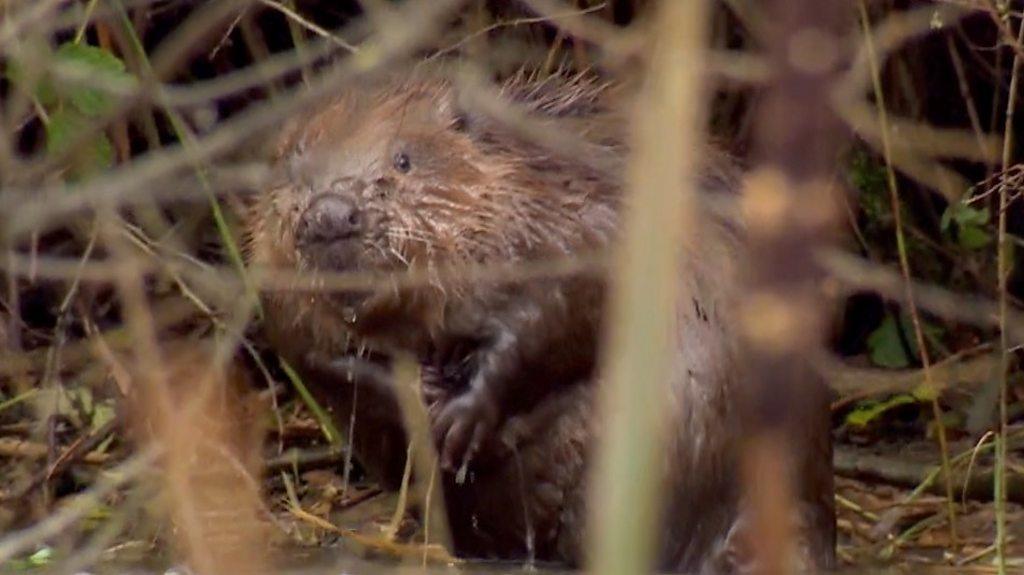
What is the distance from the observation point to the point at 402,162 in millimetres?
3178

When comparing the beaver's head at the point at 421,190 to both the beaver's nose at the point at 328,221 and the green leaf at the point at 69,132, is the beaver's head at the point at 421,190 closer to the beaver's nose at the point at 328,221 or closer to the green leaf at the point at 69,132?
the beaver's nose at the point at 328,221

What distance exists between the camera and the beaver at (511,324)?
313 centimetres

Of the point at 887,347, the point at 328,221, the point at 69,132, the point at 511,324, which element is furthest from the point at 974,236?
the point at 69,132

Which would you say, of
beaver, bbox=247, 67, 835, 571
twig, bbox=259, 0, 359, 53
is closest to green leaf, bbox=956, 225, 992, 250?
beaver, bbox=247, 67, 835, 571

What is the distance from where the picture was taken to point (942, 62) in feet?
15.3

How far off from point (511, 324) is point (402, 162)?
0.31 metres

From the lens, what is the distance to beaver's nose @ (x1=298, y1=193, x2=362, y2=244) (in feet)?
9.60

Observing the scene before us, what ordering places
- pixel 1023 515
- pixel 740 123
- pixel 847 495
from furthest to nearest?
1. pixel 740 123
2. pixel 847 495
3. pixel 1023 515

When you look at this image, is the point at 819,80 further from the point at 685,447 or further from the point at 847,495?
the point at 847,495

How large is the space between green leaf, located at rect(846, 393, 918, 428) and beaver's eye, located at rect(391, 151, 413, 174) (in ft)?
4.56

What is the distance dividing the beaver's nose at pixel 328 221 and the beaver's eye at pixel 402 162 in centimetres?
20

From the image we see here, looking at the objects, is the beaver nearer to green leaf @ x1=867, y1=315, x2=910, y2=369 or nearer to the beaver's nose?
the beaver's nose

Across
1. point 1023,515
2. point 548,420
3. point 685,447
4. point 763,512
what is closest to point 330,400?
point 548,420

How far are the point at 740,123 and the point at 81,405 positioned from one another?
61.2 inches
